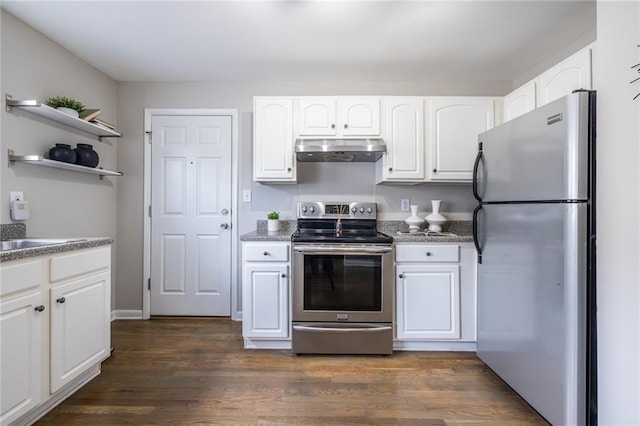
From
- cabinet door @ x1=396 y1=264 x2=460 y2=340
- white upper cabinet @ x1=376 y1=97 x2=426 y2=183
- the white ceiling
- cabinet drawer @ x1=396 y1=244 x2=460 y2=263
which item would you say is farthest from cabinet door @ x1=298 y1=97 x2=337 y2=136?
cabinet door @ x1=396 y1=264 x2=460 y2=340

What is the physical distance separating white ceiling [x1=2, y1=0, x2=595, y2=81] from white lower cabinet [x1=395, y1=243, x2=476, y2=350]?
5.13 feet

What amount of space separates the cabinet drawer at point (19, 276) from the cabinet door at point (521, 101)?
119 inches

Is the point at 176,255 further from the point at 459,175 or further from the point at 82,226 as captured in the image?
the point at 459,175

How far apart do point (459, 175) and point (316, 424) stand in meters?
2.15

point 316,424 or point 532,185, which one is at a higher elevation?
point 532,185

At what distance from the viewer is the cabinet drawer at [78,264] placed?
1594mm

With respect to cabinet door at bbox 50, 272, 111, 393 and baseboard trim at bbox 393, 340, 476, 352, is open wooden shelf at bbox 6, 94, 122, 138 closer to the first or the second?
cabinet door at bbox 50, 272, 111, 393

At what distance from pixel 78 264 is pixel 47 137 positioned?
3.81 feet

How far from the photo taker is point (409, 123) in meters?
2.62

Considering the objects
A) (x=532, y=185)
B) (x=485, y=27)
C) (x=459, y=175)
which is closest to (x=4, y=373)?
(x=532, y=185)

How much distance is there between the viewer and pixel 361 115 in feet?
8.69

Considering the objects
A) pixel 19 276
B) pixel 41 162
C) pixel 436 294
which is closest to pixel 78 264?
pixel 19 276

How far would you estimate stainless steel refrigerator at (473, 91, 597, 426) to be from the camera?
140 centimetres

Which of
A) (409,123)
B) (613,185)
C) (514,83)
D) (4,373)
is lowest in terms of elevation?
(4,373)
